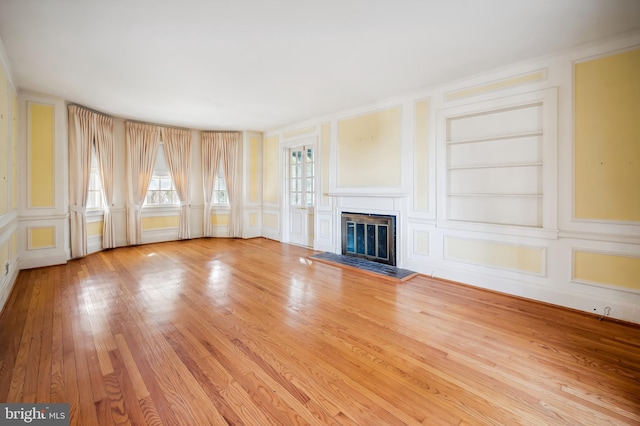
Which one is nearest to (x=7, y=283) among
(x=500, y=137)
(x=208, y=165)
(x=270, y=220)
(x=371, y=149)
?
(x=208, y=165)

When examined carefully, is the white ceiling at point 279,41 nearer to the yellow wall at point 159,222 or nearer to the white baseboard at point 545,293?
the white baseboard at point 545,293

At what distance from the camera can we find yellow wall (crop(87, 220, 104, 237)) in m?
5.48

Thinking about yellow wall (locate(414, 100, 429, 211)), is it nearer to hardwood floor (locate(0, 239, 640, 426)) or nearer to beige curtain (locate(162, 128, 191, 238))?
hardwood floor (locate(0, 239, 640, 426))

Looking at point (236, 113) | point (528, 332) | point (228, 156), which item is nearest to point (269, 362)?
point (528, 332)

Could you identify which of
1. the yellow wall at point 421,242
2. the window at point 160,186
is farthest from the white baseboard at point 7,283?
the yellow wall at point 421,242

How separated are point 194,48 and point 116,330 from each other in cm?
284

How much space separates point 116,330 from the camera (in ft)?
8.15

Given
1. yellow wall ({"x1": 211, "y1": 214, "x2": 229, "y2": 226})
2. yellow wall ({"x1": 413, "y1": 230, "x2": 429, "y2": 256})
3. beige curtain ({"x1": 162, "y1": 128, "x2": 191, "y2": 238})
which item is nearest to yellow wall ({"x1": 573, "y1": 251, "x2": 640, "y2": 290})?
yellow wall ({"x1": 413, "y1": 230, "x2": 429, "y2": 256})

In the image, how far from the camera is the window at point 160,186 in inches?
257

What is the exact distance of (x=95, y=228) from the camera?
562 cm

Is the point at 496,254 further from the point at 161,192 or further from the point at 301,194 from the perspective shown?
the point at 161,192

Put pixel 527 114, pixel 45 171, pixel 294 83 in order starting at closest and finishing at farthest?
pixel 527 114
pixel 294 83
pixel 45 171

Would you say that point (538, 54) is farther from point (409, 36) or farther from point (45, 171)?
point (45, 171)

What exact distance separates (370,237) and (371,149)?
149 cm
